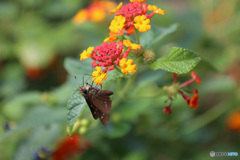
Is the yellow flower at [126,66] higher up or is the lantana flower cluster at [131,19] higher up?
the lantana flower cluster at [131,19]

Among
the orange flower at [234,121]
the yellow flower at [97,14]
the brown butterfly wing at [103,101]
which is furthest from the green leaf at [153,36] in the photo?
the orange flower at [234,121]

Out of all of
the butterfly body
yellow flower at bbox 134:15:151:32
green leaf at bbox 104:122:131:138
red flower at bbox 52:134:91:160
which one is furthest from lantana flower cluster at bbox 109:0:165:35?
red flower at bbox 52:134:91:160

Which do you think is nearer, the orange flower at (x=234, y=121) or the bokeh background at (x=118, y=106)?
the bokeh background at (x=118, y=106)

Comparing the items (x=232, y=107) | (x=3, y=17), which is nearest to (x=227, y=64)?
(x=232, y=107)

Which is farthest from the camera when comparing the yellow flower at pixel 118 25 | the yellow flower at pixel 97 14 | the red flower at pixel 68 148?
the yellow flower at pixel 97 14

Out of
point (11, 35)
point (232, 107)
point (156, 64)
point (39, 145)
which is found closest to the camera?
point (156, 64)

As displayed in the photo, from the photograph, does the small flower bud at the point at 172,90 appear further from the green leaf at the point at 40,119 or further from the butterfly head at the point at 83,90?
the green leaf at the point at 40,119

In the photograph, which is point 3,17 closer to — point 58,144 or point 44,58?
point 44,58
